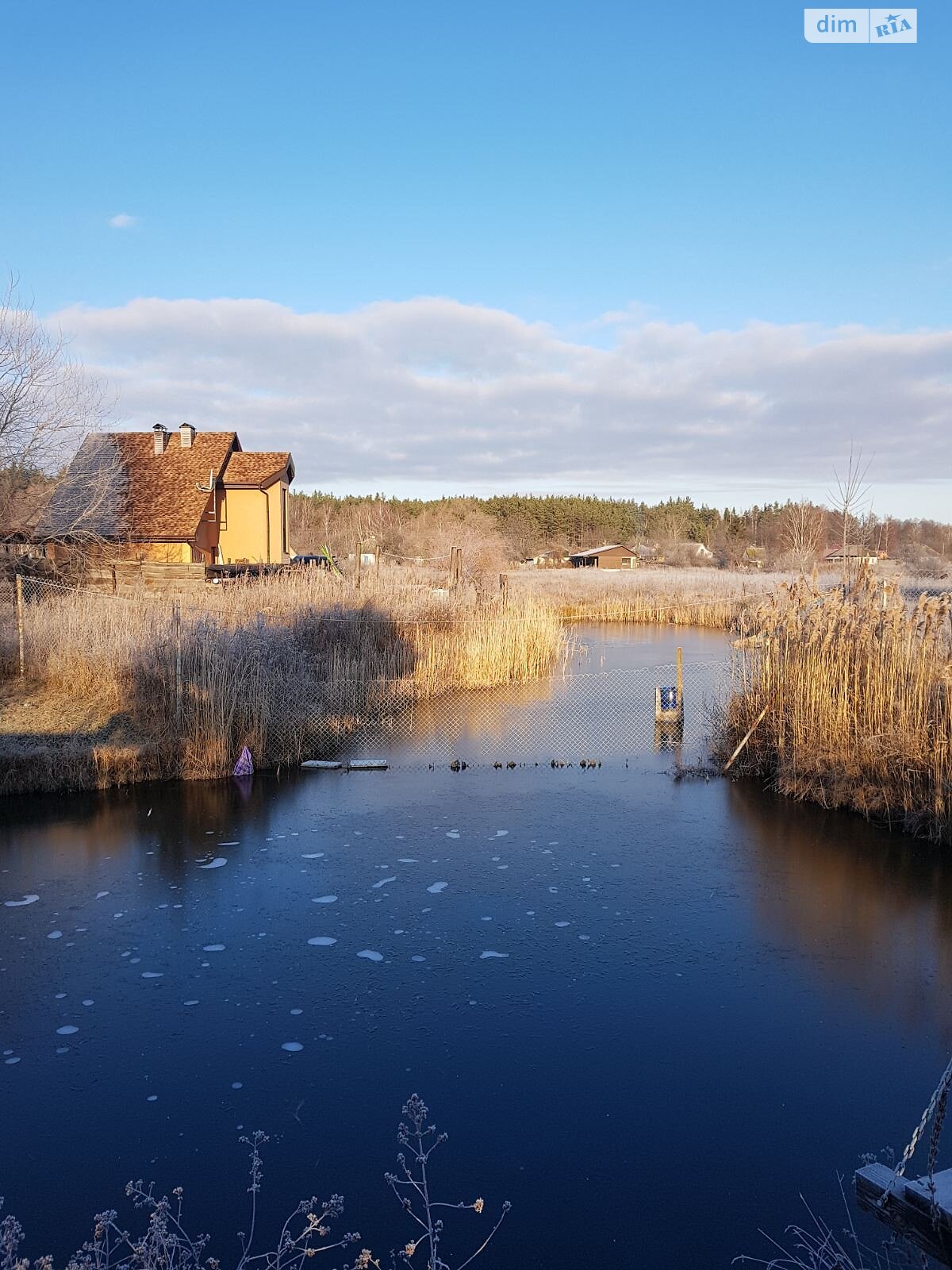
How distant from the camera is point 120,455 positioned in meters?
26.3

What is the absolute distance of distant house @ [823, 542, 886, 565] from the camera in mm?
11341

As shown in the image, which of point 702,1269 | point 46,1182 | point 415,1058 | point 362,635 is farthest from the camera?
point 362,635

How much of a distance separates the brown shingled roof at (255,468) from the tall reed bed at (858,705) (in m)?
19.3

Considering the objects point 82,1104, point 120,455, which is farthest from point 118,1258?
point 120,455

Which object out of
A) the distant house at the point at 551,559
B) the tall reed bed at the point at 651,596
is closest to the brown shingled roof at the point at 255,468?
the tall reed bed at the point at 651,596

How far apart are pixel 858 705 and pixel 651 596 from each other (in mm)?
23857

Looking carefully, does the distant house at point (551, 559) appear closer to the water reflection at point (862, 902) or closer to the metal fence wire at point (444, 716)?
the metal fence wire at point (444, 716)

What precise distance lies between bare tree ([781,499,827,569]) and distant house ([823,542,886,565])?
2.46 ft

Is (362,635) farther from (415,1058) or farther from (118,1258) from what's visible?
(118,1258)

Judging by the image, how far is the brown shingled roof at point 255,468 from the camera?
87.8 feet

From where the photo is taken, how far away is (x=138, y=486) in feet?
83.9

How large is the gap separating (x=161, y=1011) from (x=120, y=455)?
78.8 ft

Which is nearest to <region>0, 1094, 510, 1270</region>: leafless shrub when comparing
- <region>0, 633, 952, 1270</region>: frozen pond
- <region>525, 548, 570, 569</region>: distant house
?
<region>0, 633, 952, 1270</region>: frozen pond

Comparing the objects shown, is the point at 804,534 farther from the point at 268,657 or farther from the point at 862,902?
the point at 862,902
